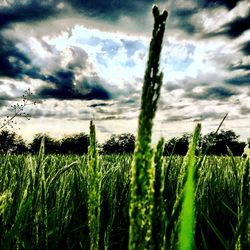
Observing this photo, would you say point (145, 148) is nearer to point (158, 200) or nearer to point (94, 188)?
point (158, 200)

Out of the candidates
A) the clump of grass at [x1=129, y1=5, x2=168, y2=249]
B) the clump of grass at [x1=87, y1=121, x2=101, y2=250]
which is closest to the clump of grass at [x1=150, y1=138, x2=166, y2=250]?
the clump of grass at [x1=129, y1=5, x2=168, y2=249]

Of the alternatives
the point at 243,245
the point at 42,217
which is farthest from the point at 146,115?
the point at 42,217

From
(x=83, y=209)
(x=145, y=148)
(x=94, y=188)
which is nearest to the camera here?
(x=145, y=148)

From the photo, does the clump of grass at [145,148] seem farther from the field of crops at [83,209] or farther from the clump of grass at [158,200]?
the field of crops at [83,209]

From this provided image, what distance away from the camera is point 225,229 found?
9.55 feet

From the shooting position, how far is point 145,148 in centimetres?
39

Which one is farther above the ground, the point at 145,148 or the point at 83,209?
the point at 145,148

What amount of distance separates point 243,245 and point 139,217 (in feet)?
1.11

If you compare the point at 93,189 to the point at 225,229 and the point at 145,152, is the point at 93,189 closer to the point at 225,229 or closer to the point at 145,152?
the point at 145,152

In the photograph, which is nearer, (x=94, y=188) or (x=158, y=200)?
(x=158, y=200)

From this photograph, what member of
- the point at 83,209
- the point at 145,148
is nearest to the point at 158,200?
the point at 145,148

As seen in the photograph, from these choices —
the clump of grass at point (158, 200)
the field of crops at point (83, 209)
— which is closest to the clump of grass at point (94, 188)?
the clump of grass at point (158, 200)

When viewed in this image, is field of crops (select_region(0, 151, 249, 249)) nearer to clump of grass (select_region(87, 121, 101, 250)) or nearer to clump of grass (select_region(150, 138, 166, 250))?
clump of grass (select_region(87, 121, 101, 250))

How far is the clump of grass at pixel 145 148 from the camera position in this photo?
1.25ft
